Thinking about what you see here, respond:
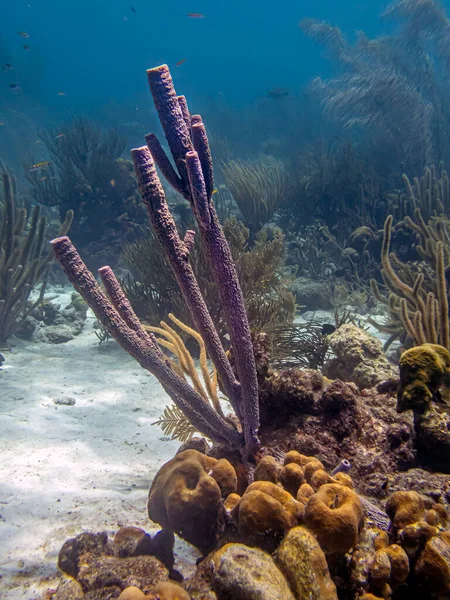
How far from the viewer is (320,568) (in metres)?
1.28

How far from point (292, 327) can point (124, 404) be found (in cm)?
236

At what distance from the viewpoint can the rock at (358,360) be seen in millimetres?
3232

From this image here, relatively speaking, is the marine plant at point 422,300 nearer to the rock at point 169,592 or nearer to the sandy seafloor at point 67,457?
the sandy seafloor at point 67,457

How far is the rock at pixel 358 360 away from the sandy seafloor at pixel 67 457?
178cm

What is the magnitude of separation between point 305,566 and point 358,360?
2.33 m

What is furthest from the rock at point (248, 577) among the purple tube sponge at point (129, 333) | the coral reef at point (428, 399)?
the coral reef at point (428, 399)

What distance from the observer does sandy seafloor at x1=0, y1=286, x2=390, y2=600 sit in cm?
198

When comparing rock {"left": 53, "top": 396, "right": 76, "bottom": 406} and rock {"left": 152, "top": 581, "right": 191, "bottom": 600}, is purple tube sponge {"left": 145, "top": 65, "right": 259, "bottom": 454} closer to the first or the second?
rock {"left": 152, "top": 581, "right": 191, "bottom": 600}

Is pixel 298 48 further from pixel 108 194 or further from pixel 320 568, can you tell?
pixel 320 568

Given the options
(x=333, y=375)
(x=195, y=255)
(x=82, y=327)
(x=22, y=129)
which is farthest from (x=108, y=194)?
(x=22, y=129)

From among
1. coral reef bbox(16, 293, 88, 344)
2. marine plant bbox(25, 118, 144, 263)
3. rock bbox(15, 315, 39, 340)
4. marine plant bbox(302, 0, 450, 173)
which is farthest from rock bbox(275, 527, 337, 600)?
marine plant bbox(302, 0, 450, 173)

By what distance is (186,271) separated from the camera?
6.13 ft

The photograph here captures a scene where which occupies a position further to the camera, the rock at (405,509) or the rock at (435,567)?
the rock at (405,509)

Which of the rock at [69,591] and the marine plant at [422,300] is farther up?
the marine plant at [422,300]
